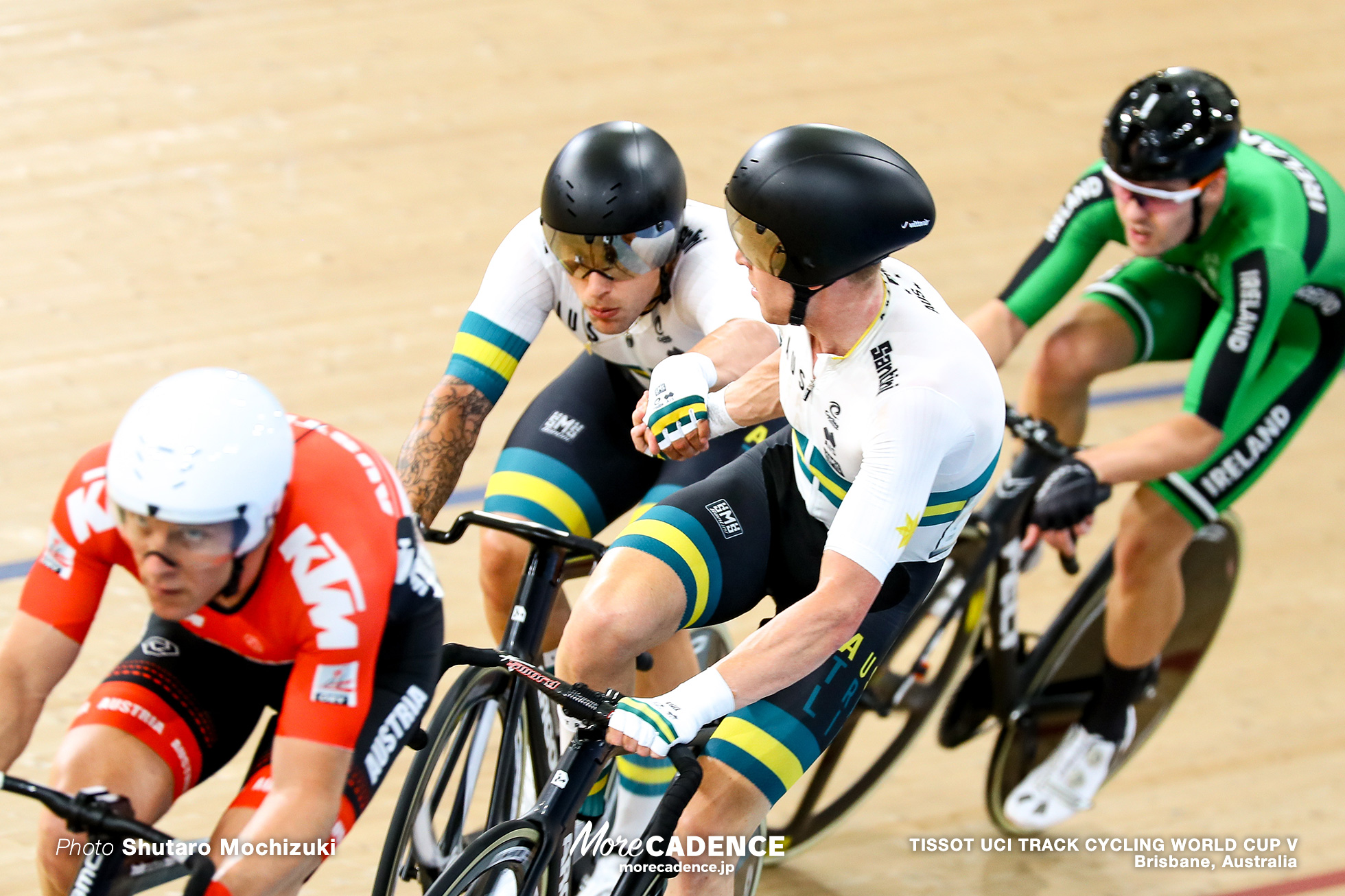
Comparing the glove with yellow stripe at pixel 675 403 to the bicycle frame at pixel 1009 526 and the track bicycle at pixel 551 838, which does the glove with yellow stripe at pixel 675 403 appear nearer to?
the track bicycle at pixel 551 838

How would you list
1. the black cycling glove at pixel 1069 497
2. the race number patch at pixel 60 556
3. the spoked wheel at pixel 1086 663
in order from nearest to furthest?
the race number patch at pixel 60 556, the black cycling glove at pixel 1069 497, the spoked wheel at pixel 1086 663

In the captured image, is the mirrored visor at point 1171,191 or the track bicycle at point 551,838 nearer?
the track bicycle at point 551,838

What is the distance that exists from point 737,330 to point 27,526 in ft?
8.34

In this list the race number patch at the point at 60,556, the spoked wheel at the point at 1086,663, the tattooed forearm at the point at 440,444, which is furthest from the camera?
the spoked wheel at the point at 1086,663

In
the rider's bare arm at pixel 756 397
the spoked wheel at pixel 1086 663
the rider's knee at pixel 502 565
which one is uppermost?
the rider's bare arm at pixel 756 397

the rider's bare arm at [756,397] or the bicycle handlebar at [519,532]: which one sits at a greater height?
the rider's bare arm at [756,397]

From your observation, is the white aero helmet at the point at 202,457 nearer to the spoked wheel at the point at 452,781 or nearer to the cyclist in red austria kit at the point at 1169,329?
the spoked wheel at the point at 452,781

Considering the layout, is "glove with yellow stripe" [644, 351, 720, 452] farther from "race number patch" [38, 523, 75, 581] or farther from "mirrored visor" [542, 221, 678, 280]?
"race number patch" [38, 523, 75, 581]

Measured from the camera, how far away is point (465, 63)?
669 cm

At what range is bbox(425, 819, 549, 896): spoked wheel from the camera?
89.9 inches

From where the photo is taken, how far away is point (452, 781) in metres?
2.77

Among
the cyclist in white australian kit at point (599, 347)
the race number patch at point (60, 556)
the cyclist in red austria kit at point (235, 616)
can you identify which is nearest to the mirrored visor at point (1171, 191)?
the cyclist in white australian kit at point (599, 347)

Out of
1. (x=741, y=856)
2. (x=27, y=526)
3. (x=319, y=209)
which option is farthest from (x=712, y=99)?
(x=741, y=856)

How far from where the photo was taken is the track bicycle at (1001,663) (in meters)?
3.42
